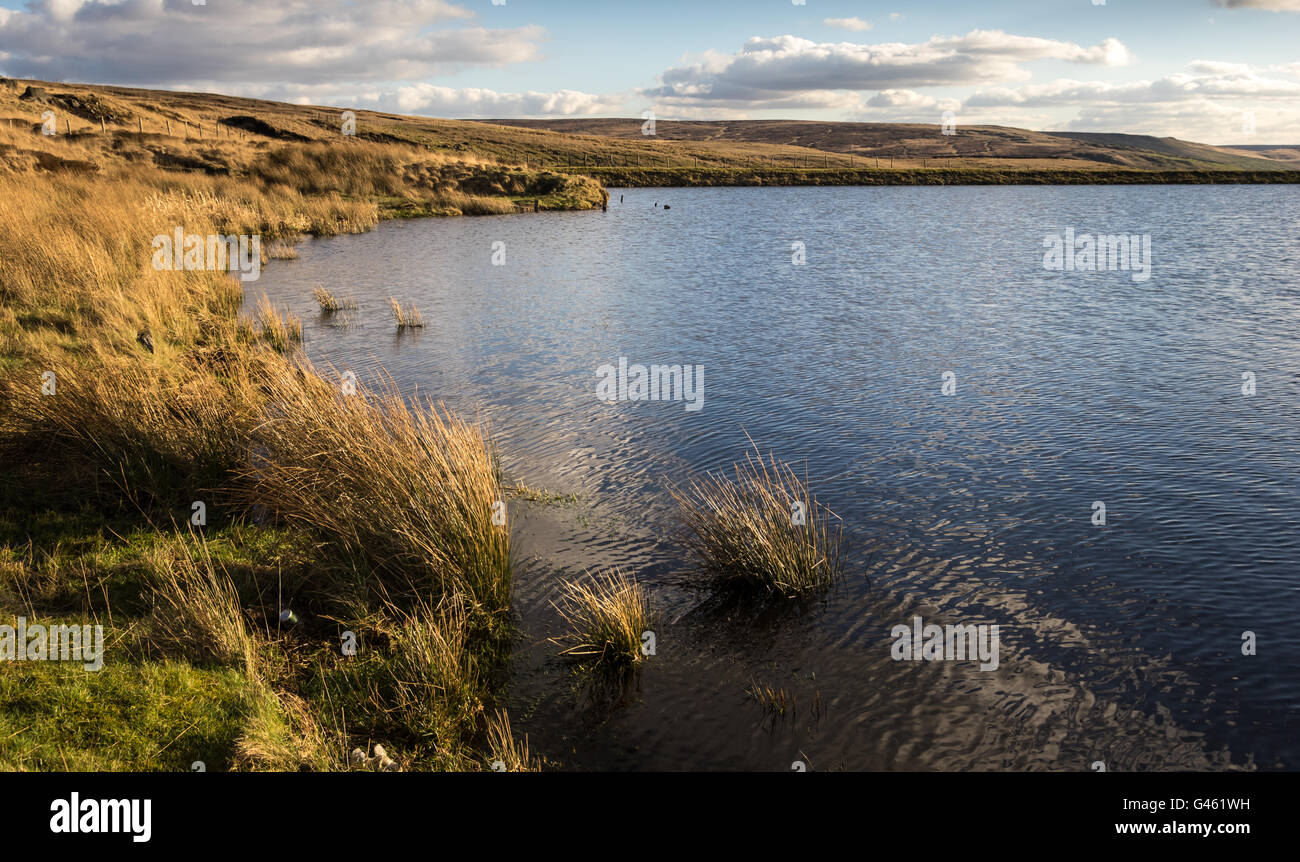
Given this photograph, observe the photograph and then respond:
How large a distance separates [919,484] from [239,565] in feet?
23.5

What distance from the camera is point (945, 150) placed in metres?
144

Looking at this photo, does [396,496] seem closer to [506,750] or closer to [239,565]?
[239,565]

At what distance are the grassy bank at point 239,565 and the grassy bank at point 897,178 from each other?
6760 cm

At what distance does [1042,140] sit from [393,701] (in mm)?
196303

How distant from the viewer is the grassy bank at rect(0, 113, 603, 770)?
16.6 ft

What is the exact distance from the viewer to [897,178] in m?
82.0

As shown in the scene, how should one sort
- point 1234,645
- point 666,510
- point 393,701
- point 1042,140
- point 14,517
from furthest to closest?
1. point 1042,140
2. point 666,510
3. point 14,517
4. point 1234,645
5. point 393,701

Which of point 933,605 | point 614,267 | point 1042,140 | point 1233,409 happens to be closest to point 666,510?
point 933,605

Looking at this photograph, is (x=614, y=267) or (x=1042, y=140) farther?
(x=1042, y=140)

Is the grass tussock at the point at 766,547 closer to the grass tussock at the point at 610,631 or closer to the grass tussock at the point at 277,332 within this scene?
the grass tussock at the point at 610,631

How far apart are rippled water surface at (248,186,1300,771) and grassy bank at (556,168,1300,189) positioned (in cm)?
5465

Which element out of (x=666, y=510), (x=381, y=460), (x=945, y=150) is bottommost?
(x=666, y=510)
